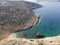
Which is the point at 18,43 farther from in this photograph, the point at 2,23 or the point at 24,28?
the point at 2,23

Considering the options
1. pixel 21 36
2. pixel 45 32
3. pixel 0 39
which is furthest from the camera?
pixel 45 32

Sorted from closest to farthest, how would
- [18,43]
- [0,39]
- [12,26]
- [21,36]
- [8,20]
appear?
1. [18,43]
2. [0,39]
3. [21,36]
4. [12,26]
5. [8,20]

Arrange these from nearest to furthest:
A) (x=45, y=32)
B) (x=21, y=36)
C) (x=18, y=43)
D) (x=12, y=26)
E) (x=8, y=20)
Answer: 1. (x=18, y=43)
2. (x=21, y=36)
3. (x=45, y=32)
4. (x=12, y=26)
5. (x=8, y=20)

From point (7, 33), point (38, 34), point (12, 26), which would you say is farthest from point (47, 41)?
point (12, 26)

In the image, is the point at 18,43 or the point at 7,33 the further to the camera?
the point at 7,33

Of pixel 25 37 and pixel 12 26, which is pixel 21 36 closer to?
pixel 25 37

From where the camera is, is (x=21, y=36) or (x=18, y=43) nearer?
(x=18, y=43)

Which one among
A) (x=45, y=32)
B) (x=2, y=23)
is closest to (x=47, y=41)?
(x=45, y=32)

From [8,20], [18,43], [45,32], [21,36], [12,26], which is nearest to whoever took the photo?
[18,43]
